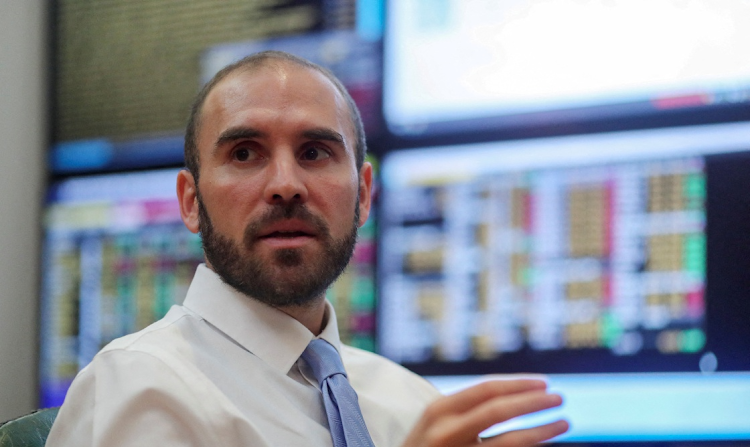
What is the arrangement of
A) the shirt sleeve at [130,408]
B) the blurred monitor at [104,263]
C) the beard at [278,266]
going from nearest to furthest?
1. the shirt sleeve at [130,408]
2. the beard at [278,266]
3. the blurred monitor at [104,263]

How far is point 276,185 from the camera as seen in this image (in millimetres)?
1192

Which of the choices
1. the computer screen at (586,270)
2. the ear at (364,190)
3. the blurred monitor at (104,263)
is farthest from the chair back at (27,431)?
the blurred monitor at (104,263)

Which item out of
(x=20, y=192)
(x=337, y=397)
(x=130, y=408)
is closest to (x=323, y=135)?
(x=337, y=397)

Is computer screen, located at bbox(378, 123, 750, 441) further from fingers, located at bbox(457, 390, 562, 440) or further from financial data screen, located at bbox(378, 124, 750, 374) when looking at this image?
fingers, located at bbox(457, 390, 562, 440)

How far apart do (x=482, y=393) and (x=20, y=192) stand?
A: 214 cm

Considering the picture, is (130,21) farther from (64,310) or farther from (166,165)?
(64,310)

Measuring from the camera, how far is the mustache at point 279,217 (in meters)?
1.20

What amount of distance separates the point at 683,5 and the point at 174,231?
5.07 ft

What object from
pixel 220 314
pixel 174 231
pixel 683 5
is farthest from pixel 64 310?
pixel 683 5

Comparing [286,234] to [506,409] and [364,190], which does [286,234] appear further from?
[506,409]

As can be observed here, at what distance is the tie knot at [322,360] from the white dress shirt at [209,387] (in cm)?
2

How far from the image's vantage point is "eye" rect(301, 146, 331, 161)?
1.29 m

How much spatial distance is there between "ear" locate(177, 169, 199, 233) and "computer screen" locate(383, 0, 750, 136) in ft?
2.88

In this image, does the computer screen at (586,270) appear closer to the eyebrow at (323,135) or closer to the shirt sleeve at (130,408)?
the eyebrow at (323,135)
